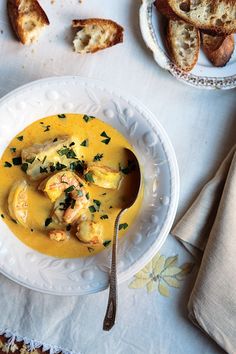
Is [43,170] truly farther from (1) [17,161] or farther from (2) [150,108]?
(2) [150,108]

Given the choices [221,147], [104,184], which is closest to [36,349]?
[104,184]

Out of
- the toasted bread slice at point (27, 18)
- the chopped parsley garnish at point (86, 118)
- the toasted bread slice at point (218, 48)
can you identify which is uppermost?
the toasted bread slice at point (218, 48)

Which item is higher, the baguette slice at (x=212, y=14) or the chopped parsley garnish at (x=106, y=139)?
the baguette slice at (x=212, y=14)

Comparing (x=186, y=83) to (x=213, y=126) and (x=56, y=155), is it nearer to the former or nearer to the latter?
(x=213, y=126)

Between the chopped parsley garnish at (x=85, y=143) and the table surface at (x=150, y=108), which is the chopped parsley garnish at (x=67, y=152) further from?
the table surface at (x=150, y=108)

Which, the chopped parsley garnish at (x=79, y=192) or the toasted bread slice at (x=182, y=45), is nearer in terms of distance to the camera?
the chopped parsley garnish at (x=79, y=192)

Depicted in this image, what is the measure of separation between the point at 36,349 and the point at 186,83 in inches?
44.4

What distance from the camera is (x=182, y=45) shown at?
203cm

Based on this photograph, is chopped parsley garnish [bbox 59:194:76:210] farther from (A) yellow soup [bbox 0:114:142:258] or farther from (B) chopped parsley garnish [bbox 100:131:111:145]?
(B) chopped parsley garnish [bbox 100:131:111:145]

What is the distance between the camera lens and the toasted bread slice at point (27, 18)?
79.8 inches

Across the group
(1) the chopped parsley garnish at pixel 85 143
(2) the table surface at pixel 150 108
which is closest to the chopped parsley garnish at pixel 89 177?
(1) the chopped parsley garnish at pixel 85 143

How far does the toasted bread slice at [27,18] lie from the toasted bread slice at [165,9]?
0.41 meters

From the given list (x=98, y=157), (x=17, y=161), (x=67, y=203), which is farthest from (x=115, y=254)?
(x=17, y=161)

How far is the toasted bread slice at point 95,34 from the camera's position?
204cm
